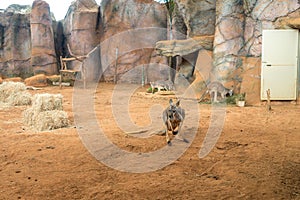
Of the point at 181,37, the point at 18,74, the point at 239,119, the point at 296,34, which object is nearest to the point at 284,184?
the point at 239,119

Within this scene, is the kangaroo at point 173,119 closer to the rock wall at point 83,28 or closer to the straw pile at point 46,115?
the straw pile at point 46,115

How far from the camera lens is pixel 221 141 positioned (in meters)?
5.14

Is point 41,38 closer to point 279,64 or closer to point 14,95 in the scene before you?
point 14,95

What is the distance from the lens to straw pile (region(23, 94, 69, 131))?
608 cm

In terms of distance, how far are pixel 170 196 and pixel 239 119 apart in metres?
4.42

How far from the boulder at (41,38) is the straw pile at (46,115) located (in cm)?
1030

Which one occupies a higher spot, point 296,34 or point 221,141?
point 296,34

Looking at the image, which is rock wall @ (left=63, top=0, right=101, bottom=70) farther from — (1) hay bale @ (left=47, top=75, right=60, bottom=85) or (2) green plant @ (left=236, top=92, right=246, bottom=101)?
(2) green plant @ (left=236, top=92, right=246, bottom=101)

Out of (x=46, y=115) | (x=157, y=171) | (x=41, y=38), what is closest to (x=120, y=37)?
(x=41, y=38)

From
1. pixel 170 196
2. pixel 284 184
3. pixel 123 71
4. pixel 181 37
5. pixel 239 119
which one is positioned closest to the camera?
pixel 170 196

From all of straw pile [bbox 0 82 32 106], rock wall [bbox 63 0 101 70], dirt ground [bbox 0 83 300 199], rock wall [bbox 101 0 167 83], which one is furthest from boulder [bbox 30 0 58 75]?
dirt ground [bbox 0 83 300 199]

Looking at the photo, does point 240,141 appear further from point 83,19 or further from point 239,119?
point 83,19

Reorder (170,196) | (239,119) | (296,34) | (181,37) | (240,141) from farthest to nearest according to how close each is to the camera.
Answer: (181,37), (296,34), (239,119), (240,141), (170,196)

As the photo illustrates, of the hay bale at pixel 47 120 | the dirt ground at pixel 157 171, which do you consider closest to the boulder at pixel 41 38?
the hay bale at pixel 47 120
